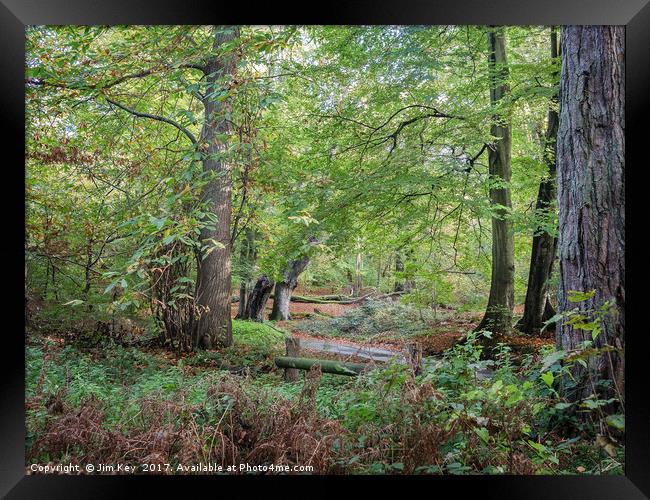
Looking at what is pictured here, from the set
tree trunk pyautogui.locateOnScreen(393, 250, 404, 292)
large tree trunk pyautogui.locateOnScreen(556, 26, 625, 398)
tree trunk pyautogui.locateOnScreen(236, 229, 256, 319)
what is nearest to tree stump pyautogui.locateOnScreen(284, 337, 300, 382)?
tree trunk pyautogui.locateOnScreen(236, 229, 256, 319)

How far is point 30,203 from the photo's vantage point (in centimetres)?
282

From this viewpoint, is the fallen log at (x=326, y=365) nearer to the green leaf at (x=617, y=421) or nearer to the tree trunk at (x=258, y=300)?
the tree trunk at (x=258, y=300)

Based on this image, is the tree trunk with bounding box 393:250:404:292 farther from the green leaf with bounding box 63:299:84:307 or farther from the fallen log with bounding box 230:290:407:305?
the green leaf with bounding box 63:299:84:307

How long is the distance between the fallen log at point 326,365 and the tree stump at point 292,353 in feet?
0.10

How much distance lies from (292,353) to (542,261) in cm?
203

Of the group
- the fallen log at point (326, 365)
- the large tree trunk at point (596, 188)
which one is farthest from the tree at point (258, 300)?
the large tree trunk at point (596, 188)

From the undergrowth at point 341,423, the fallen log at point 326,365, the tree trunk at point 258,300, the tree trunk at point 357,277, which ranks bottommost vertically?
the undergrowth at point 341,423

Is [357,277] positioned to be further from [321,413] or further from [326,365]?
[321,413]

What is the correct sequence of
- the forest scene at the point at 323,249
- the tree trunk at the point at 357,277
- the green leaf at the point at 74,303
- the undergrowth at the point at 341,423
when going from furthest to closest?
the tree trunk at the point at 357,277
the green leaf at the point at 74,303
the forest scene at the point at 323,249
the undergrowth at the point at 341,423

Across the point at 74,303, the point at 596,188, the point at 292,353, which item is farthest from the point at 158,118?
the point at 596,188

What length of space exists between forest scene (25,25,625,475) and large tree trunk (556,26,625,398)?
1 centimetres

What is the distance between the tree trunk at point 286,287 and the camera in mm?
3248

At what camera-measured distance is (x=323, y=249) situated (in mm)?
3223
